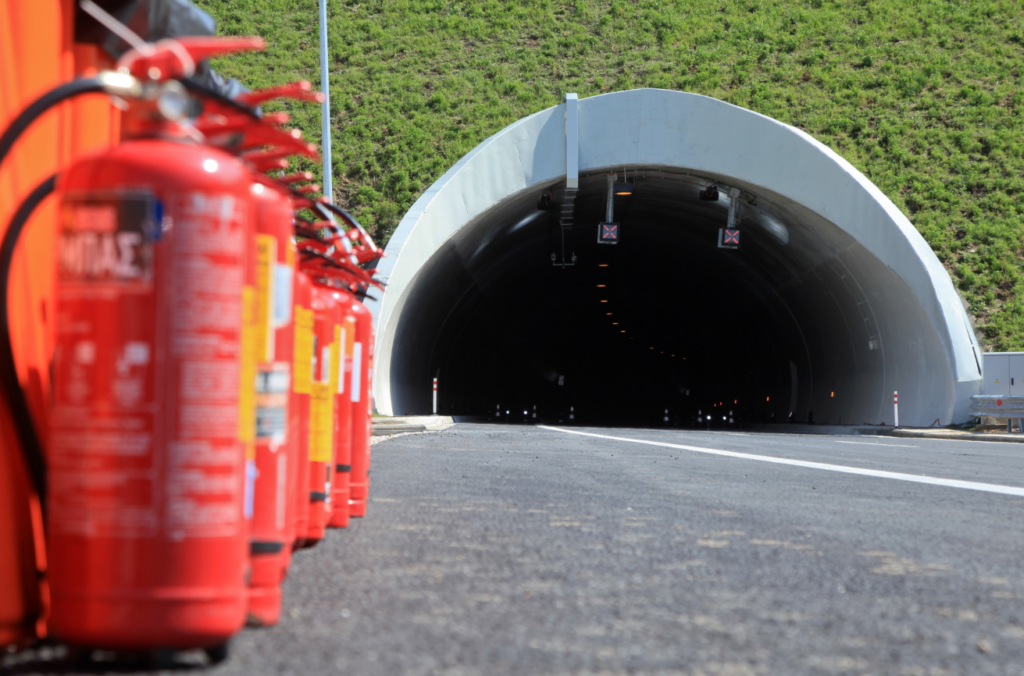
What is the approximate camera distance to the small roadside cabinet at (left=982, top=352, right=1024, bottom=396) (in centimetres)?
1905

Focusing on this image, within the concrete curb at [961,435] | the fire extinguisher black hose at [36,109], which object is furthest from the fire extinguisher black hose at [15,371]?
the concrete curb at [961,435]

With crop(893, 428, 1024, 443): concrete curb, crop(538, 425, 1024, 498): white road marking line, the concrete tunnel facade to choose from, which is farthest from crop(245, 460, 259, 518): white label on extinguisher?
crop(893, 428, 1024, 443): concrete curb

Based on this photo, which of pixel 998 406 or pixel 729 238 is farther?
pixel 729 238

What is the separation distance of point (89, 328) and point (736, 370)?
40505 millimetres

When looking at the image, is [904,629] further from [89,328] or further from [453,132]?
[453,132]

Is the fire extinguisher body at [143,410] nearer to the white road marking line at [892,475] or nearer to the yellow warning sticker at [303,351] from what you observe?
the yellow warning sticker at [303,351]

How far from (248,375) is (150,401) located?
281mm

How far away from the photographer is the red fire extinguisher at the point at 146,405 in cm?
209

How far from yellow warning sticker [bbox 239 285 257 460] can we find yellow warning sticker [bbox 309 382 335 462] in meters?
1.28

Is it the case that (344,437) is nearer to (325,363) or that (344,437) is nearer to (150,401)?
(325,363)

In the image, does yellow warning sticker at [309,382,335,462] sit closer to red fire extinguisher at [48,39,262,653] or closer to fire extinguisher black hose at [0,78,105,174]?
red fire extinguisher at [48,39,262,653]

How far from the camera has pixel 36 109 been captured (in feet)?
7.53

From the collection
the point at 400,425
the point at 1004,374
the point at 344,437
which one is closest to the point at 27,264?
the point at 344,437

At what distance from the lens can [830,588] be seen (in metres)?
3.35
